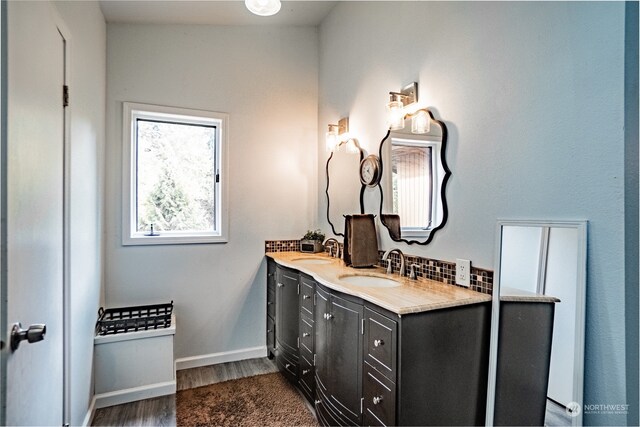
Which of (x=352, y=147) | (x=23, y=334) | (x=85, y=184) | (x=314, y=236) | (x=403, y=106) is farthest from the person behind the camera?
(x=314, y=236)

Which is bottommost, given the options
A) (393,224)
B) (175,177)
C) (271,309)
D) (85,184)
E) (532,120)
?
(271,309)

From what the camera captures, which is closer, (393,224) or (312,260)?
(393,224)

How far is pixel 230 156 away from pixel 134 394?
2.01 m

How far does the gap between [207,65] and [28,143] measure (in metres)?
2.13

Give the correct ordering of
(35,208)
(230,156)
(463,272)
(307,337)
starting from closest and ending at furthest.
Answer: (35,208) < (463,272) < (307,337) < (230,156)

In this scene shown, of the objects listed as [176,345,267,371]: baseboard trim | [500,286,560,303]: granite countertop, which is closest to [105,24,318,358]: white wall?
[176,345,267,371]: baseboard trim

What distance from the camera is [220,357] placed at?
9.66 ft

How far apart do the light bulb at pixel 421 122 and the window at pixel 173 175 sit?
1.76m

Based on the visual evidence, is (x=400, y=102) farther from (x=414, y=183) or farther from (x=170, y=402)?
(x=170, y=402)

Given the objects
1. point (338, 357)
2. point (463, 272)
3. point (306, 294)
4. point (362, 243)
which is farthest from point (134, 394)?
point (463, 272)

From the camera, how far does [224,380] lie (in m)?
2.63

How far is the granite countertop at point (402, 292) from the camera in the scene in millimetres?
1377

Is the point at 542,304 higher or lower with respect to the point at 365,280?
higher

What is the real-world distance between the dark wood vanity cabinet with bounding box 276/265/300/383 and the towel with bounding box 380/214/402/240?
76 centimetres
